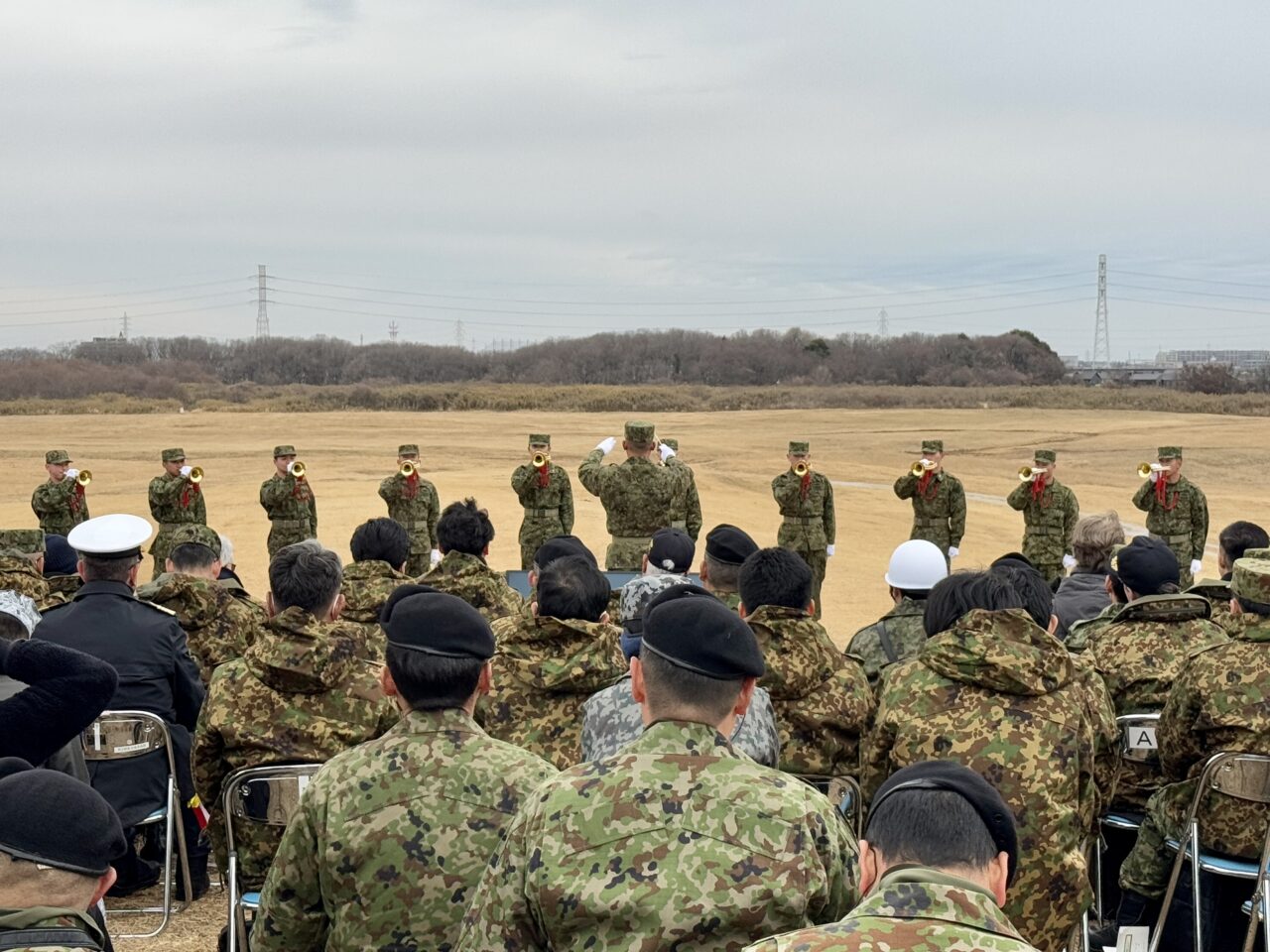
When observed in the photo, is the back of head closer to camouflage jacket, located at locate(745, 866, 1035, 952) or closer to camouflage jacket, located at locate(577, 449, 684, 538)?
camouflage jacket, located at locate(745, 866, 1035, 952)

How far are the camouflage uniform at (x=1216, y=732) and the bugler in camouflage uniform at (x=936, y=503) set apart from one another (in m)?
9.64

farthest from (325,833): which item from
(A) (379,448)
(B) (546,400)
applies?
(B) (546,400)

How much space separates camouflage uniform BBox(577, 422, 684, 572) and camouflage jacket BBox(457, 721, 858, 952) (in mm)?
9465

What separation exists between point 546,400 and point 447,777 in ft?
169

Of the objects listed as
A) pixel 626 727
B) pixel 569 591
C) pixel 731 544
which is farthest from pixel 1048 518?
pixel 626 727

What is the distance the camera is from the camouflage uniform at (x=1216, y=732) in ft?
16.3

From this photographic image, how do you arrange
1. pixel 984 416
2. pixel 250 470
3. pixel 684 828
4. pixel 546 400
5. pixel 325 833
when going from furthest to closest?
pixel 546 400 < pixel 984 416 < pixel 250 470 < pixel 325 833 < pixel 684 828

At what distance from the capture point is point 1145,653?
5973 mm

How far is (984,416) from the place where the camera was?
4847 centimetres

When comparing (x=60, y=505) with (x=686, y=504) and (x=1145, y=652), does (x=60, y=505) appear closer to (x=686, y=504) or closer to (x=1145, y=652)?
(x=686, y=504)

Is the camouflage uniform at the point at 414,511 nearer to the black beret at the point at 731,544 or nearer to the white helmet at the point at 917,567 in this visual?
the black beret at the point at 731,544

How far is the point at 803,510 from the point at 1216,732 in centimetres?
977

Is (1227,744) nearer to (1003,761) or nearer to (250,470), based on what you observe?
(1003,761)

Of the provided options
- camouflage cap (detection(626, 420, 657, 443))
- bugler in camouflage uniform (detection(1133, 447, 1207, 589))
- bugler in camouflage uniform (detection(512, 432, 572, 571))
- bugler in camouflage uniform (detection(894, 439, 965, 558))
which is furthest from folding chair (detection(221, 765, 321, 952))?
bugler in camouflage uniform (detection(1133, 447, 1207, 589))
